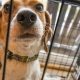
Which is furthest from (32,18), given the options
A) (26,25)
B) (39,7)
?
(39,7)

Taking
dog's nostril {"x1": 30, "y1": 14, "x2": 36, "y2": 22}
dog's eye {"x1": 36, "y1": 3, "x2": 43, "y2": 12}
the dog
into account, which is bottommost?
the dog

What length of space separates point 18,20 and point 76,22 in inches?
49.8

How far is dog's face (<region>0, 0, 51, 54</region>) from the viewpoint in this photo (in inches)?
47.9

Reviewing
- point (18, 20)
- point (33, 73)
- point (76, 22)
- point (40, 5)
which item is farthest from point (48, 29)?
point (76, 22)

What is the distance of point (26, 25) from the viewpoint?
1201 mm

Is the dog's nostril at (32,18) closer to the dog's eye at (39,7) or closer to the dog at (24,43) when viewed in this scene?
the dog at (24,43)

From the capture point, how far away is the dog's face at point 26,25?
1216 mm

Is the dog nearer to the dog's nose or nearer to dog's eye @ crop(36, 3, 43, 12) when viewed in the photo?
dog's eye @ crop(36, 3, 43, 12)

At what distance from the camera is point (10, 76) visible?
156cm

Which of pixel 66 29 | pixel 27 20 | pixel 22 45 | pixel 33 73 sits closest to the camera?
pixel 27 20

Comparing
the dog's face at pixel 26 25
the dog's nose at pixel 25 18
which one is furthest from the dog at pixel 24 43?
the dog's nose at pixel 25 18

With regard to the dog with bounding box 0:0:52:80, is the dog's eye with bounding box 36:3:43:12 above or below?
above

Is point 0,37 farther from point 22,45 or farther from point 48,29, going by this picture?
point 48,29

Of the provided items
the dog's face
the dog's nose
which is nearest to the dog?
the dog's face
